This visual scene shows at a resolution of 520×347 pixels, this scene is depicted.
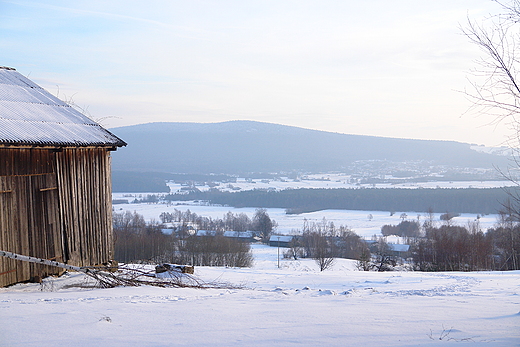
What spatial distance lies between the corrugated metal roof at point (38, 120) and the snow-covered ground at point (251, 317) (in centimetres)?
326

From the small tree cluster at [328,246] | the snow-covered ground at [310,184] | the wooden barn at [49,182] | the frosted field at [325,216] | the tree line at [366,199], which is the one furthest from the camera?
the snow-covered ground at [310,184]

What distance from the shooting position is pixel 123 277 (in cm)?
1003

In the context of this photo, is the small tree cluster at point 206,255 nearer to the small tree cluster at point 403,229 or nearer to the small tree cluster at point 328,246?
the small tree cluster at point 328,246

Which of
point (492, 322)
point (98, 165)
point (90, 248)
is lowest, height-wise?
point (492, 322)

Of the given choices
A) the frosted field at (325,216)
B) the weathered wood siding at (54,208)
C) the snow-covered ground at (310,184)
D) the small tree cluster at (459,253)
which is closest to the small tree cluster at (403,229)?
the frosted field at (325,216)

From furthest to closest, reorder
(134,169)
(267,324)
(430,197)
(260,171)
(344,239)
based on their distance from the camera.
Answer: (260,171), (134,169), (430,197), (344,239), (267,324)

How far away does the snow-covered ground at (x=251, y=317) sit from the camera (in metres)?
5.00

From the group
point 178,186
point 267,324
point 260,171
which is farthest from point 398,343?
point 260,171

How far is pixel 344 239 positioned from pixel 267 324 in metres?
50.0

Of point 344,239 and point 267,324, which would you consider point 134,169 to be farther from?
point 267,324

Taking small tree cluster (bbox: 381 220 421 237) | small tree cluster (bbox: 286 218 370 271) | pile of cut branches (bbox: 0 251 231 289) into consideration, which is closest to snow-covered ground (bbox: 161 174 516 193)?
small tree cluster (bbox: 381 220 421 237)

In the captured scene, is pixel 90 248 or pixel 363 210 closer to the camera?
pixel 90 248

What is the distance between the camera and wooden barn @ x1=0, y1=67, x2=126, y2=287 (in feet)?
29.9

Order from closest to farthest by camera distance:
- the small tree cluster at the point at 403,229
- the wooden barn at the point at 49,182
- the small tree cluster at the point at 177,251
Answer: the wooden barn at the point at 49,182, the small tree cluster at the point at 177,251, the small tree cluster at the point at 403,229
